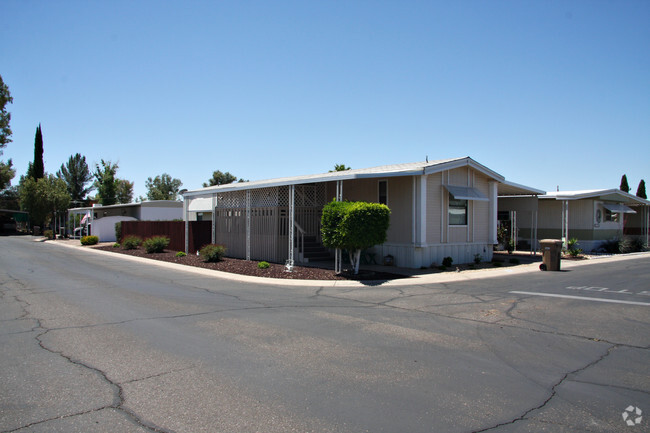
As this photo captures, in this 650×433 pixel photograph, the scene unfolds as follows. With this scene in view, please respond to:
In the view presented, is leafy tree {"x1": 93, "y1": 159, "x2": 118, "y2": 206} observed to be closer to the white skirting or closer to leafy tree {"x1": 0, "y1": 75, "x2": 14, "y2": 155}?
leafy tree {"x1": 0, "y1": 75, "x2": 14, "y2": 155}

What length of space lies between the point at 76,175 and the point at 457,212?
70.1 m

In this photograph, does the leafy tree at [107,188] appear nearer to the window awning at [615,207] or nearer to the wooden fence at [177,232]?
the wooden fence at [177,232]

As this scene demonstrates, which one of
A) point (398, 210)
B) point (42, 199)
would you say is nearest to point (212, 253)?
point (398, 210)

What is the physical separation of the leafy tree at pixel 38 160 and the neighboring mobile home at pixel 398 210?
164 feet

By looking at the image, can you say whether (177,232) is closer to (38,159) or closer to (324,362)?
(324,362)

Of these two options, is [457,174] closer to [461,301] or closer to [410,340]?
[461,301]

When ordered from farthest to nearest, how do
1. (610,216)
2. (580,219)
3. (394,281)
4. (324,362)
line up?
(610,216), (580,219), (394,281), (324,362)

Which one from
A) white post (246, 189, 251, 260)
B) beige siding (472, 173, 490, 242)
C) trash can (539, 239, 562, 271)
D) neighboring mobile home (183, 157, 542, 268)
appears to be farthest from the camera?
white post (246, 189, 251, 260)

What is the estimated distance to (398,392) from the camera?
4.55m

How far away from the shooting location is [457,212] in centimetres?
1747

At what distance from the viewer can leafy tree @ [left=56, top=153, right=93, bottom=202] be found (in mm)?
70438

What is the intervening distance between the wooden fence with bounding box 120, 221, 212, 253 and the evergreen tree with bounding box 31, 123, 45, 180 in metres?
39.1

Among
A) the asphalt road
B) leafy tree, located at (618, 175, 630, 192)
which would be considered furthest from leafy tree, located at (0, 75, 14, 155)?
leafy tree, located at (618, 175, 630, 192)

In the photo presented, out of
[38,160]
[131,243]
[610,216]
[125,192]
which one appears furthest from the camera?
[125,192]
